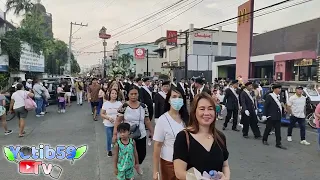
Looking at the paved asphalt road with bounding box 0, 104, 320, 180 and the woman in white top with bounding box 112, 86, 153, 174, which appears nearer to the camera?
the woman in white top with bounding box 112, 86, 153, 174

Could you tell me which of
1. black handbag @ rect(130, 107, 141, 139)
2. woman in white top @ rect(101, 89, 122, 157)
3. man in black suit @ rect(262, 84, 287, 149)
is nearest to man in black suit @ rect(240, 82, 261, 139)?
man in black suit @ rect(262, 84, 287, 149)

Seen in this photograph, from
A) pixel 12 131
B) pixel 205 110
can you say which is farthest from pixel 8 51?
pixel 205 110

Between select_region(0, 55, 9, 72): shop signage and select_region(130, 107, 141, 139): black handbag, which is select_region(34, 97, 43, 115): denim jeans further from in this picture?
select_region(130, 107, 141, 139): black handbag

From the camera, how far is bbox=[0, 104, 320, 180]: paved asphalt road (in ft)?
18.3

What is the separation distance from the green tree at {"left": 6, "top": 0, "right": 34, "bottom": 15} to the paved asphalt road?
19196 mm

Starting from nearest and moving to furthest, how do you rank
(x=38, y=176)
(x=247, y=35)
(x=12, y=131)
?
(x=38, y=176)
(x=12, y=131)
(x=247, y=35)

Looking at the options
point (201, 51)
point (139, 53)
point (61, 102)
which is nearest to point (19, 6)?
point (61, 102)

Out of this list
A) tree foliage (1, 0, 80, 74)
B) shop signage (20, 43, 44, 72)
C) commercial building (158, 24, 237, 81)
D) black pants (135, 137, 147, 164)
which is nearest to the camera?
black pants (135, 137, 147, 164)

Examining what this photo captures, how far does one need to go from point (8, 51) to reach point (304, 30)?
23.5 m

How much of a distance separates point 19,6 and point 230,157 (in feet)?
83.4

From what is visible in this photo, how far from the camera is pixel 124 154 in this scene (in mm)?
4570

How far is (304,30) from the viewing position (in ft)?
88.3

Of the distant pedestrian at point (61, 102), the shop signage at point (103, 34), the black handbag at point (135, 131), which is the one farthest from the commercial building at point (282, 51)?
the shop signage at point (103, 34)

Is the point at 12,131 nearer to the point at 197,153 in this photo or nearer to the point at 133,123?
the point at 133,123
